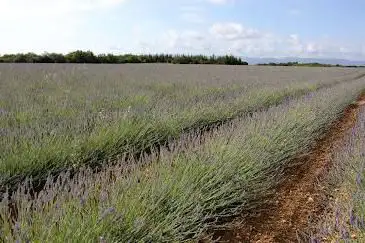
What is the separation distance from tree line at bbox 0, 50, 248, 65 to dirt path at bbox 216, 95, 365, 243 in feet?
91.4

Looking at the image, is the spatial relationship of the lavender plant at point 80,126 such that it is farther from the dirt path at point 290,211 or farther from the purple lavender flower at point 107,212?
the dirt path at point 290,211

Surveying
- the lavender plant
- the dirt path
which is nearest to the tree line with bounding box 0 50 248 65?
the lavender plant

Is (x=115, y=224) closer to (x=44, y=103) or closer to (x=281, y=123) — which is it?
(x=281, y=123)

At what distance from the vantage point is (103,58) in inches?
1356

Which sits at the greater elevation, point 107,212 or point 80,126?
point 107,212

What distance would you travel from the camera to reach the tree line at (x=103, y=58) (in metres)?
30.3

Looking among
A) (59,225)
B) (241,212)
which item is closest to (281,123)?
(241,212)

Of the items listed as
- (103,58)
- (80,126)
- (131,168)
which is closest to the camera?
(131,168)

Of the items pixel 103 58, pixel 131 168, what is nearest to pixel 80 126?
pixel 131 168

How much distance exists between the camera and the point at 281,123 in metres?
5.00

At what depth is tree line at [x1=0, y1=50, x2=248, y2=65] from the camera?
30.3 m

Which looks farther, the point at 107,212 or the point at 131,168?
the point at 131,168

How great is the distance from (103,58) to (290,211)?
32576mm

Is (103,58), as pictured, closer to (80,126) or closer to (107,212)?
(80,126)
